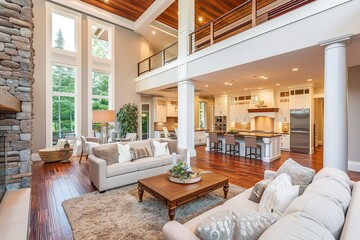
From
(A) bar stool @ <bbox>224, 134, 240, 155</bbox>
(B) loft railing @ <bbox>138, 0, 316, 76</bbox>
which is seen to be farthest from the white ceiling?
(A) bar stool @ <bbox>224, 134, 240, 155</bbox>

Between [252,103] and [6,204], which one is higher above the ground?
[252,103]

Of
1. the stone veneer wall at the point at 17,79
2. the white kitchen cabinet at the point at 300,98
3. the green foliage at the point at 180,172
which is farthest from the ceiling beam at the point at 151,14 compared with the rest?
the green foliage at the point at 180,172

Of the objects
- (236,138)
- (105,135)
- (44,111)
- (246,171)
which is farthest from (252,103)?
(44,111)

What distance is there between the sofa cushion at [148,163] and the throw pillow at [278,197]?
2717mm

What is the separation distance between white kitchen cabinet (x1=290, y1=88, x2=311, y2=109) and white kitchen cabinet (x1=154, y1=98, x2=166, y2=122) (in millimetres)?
6298

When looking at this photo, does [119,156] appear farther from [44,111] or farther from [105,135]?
[44,111]

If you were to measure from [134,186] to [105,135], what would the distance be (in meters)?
2.72

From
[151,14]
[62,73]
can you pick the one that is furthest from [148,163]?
[151,14]

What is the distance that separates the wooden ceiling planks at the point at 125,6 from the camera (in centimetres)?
737

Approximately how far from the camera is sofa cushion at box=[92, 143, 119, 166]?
3748 millimetres

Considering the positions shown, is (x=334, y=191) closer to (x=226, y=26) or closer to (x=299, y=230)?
(x=299, y=230)

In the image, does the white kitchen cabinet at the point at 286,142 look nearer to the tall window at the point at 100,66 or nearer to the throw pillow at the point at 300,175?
the throw pillow at the point at 300,175

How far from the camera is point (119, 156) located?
13.2 feet

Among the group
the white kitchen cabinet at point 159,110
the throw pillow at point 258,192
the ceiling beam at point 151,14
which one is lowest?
the throw pillow at point 258,192
